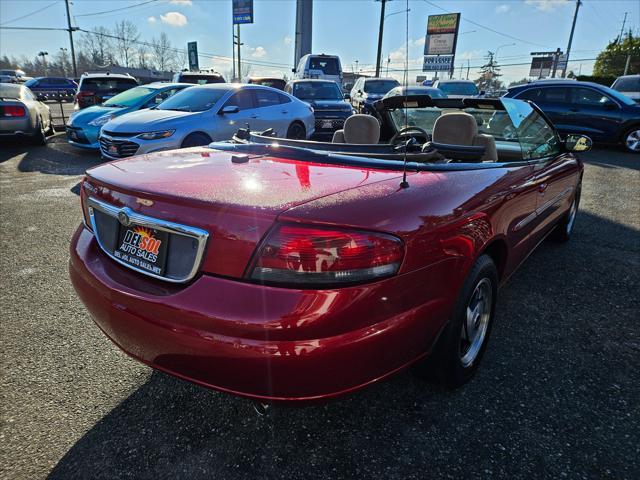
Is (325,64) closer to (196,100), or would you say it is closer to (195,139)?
(196,100)

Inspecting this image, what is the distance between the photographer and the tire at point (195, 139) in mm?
6969

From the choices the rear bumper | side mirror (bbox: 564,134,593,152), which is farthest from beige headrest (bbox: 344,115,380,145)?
the rear bumper

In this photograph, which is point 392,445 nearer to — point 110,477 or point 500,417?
point 500,417

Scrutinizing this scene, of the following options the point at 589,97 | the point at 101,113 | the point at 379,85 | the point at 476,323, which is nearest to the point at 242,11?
the point at 379,85

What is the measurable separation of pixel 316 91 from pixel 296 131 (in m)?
3.89

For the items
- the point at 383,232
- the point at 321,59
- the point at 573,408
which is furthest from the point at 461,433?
the point at 321,59

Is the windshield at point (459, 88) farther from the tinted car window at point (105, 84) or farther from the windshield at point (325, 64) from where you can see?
the tinted car window at point (105, 84)

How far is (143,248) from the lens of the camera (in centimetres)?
163

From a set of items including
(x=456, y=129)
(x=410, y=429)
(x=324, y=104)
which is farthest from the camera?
(x=324, y=104)

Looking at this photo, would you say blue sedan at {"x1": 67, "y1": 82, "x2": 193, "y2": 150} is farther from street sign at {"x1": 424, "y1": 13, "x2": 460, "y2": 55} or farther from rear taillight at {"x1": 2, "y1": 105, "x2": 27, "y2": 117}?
street sign at {"x1": 424, "y1": 13, "x2": 460, "y2": 55}

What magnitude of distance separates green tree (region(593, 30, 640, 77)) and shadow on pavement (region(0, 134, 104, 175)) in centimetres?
5089

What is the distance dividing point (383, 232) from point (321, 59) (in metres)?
19.1

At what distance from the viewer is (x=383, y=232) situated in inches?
56.7

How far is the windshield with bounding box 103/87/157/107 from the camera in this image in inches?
369
